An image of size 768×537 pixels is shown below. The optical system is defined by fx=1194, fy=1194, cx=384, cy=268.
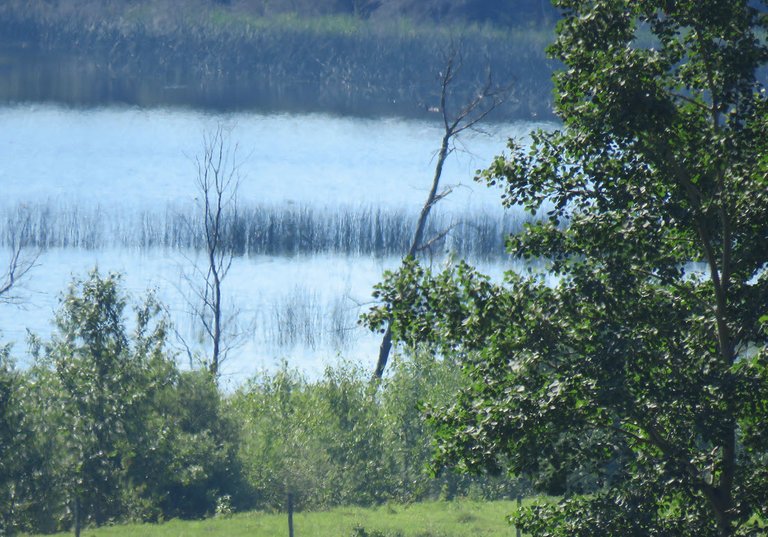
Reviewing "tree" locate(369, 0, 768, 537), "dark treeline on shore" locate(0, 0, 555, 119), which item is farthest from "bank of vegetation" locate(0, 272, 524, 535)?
"dark treeline on shore" locate(0, 0, 555, 119)

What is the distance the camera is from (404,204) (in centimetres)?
5222

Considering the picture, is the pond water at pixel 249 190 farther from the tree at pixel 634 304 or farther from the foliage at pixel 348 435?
the tree at pixel 634 304

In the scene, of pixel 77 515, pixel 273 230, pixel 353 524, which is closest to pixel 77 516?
pixel 77 515

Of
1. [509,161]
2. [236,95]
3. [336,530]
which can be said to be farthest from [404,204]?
[509,161]

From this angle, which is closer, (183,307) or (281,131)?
(183,307)

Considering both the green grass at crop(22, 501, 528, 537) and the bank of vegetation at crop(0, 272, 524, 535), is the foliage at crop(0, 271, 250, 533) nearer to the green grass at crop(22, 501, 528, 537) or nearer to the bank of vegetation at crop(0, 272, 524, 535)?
the bank of vegetation at crop(0, 272, 524, 535)

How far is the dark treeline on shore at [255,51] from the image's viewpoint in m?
63.6

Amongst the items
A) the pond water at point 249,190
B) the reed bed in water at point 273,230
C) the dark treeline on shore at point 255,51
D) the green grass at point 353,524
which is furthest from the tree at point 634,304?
the dark treeline on shore at point 255,51

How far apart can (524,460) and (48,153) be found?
51445 millimetres

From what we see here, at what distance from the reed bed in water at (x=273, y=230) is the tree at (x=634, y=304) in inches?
1361

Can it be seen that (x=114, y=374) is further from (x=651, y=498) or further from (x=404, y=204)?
(x=404, y=204)

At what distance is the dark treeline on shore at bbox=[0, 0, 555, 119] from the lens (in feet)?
209

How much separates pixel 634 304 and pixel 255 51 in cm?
5677

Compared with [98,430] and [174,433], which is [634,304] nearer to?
[98,430]
